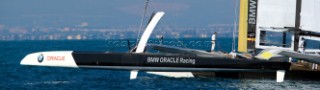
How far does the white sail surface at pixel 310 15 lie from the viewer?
36750 mm

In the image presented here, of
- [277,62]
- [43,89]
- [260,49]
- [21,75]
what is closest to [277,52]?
[277,62]

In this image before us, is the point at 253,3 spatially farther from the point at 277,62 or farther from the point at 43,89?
the point at 43,89

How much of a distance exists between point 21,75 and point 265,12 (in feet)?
42.7

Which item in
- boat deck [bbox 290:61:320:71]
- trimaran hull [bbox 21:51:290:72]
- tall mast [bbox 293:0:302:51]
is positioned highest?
tall mast [bbox 293:0:302:51]

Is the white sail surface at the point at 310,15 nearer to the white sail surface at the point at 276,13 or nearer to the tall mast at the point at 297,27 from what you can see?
the tall mast at the point at 297,27

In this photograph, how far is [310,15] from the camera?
37.1 meters

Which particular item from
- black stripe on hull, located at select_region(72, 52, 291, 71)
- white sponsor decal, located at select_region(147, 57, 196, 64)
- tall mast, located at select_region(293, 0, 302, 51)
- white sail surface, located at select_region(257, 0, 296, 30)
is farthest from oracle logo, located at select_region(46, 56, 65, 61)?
tall mast, located at select_region(293, 0, 302, 51)

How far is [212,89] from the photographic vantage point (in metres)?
33.9

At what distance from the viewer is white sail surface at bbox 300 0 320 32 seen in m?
36.8

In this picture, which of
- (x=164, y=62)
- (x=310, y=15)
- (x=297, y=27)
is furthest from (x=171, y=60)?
(x=310, y=15)

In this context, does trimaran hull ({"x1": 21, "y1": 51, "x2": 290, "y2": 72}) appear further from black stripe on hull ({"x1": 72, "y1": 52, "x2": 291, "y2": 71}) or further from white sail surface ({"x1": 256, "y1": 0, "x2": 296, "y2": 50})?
white sail surface ({"x1": 256, "y1": 0, "x2": 296, "y2": 50})

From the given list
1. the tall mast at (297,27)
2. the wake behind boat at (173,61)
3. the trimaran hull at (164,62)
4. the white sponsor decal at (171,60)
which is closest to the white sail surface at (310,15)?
the tall mast at (297,27)

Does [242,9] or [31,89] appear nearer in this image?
[31,89]

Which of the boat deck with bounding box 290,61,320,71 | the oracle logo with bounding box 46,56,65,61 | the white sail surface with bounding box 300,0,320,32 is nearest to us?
the oracle logo with bounding box 46,56,65,61
